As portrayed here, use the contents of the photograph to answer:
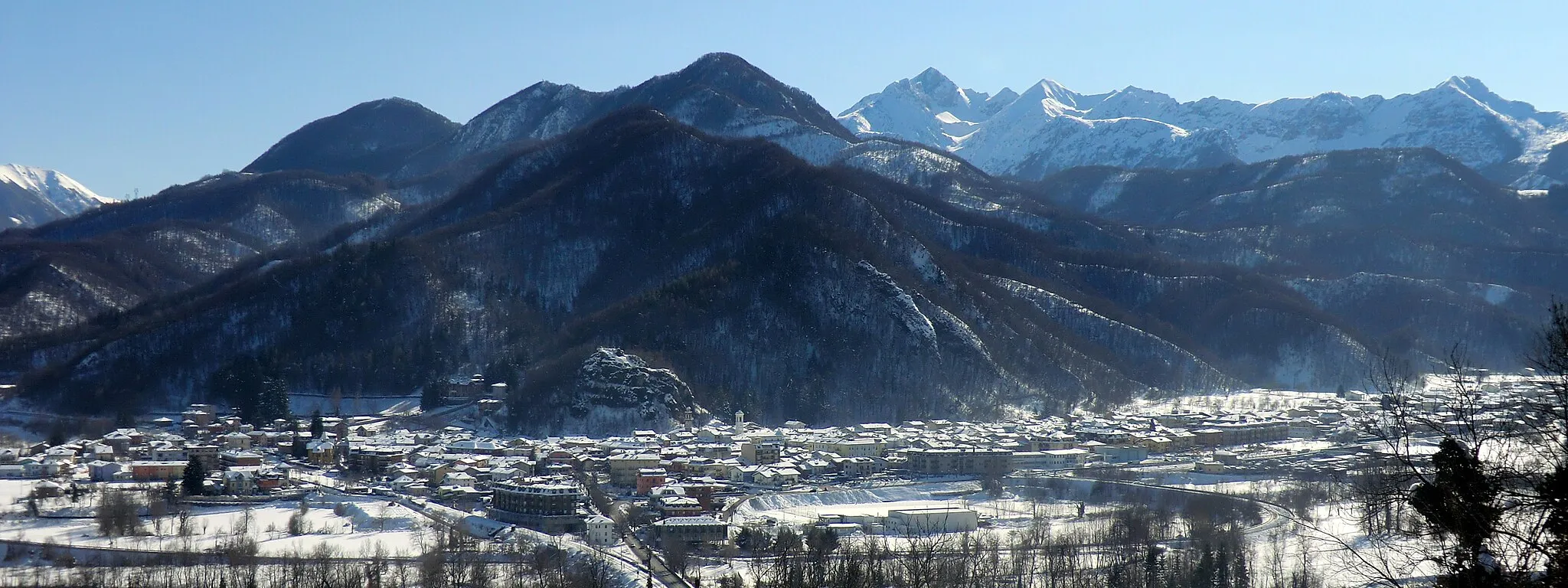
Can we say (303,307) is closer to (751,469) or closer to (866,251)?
(866,251)

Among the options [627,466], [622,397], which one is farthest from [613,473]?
[622,397]

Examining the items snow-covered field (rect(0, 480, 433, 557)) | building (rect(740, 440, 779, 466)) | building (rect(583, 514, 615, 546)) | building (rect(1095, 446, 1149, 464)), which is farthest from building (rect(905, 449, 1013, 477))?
snow-covered field (rect(0, 480, 433, 557))

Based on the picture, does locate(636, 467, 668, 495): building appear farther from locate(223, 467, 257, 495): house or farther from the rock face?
the rock face

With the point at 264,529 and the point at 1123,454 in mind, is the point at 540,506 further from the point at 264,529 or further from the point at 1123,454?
the point at 1123,454

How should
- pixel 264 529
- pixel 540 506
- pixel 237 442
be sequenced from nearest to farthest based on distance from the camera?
pixel 264 529 → pixel 540 506 → pixel 237 442

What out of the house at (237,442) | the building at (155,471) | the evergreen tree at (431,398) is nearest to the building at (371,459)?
the house at (237,442)
